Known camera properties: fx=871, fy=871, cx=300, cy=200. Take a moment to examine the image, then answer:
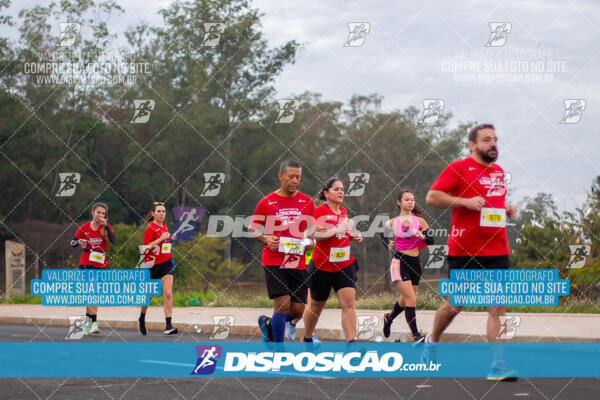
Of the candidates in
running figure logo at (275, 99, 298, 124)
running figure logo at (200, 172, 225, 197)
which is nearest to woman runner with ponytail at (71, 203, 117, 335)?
running figure logo at (275, 99, 298, 124)

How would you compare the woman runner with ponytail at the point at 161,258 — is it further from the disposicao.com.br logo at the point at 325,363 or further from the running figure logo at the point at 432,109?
the running figure logo at the point at 432,109

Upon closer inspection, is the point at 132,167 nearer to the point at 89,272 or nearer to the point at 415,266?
the point at 89,272

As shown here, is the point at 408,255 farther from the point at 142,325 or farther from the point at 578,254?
the point at 578,254

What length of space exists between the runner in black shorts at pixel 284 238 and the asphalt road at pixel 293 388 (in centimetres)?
108

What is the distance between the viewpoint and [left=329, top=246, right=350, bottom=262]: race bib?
961 cm

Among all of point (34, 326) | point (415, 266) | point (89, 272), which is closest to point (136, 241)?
point (34, 326)

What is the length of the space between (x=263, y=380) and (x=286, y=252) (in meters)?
1.47

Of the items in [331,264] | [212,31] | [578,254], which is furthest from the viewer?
[212,31]

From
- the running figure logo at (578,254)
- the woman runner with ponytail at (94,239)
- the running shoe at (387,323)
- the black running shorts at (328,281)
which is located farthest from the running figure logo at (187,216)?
the black running shorts at (328,281)

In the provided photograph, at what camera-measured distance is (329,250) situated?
9.62 meters

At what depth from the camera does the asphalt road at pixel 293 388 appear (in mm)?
7469

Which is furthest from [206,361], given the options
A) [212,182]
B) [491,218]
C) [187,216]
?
[187,216]

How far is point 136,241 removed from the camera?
3016 centimetres

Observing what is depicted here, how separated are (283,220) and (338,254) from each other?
787 mm
